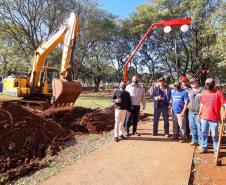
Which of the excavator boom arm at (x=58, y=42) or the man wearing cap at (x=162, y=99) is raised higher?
the excavator boom arm at (x=58, y=42)

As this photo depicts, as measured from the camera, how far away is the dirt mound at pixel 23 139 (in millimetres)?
7048

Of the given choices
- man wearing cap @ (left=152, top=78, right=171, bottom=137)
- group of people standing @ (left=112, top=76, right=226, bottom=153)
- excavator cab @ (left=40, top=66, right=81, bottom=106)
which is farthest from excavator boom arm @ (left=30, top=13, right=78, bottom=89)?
man wearing cap @ (left=152, top=78, right=171, bottom=137)

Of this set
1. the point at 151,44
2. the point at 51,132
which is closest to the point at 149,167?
the point at 51,132

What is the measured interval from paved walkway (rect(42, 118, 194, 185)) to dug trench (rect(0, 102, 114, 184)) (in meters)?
1.12

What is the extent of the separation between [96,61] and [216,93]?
130 ft

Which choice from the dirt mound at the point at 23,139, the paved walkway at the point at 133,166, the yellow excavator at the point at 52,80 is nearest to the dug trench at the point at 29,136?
the dirt mound at the point at 23,139

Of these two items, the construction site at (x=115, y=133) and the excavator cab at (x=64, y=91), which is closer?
the construction site at (x=115, y=133)

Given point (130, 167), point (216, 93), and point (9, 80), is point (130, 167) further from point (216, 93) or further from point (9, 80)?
point (9, 80)

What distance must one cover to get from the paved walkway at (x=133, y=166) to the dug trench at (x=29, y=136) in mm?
1119

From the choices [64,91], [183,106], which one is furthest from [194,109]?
[64,91]

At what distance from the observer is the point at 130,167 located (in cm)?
625

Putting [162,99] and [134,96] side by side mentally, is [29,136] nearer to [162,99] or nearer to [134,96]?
[134,96]

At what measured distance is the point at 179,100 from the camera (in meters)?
8.58

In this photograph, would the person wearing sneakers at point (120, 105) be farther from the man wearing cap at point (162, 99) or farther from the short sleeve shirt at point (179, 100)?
the short sleeve shirt at point (179, 100)
